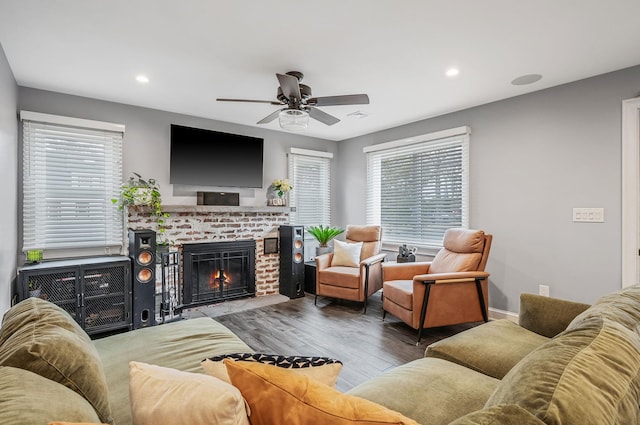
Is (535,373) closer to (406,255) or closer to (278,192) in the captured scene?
(406,255)

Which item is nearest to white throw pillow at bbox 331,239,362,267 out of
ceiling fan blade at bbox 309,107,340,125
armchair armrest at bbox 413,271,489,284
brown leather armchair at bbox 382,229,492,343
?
brown leather armchair at bbox 382,229,492,343

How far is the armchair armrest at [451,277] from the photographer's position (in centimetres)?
300

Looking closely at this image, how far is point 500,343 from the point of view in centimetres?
182

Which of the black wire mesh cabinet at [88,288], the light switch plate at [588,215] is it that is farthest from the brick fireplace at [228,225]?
the light switch plate at [588,215]

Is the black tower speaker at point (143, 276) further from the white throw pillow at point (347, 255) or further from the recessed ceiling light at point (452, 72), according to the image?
the recessed ceiling light at point (452, 72)

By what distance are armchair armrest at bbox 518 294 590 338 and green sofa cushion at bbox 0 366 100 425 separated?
7.67ft

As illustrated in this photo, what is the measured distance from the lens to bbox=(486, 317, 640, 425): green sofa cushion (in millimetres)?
655

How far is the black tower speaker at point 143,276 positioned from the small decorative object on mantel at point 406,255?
3002 mm

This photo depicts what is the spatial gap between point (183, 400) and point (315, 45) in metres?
2.46

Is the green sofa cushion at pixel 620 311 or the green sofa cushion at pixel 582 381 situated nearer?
the green sofa cushion at pixel 582 381

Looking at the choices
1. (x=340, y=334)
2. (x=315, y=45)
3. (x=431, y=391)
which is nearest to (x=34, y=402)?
(x=431, y=391)

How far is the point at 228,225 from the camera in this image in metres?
4.57

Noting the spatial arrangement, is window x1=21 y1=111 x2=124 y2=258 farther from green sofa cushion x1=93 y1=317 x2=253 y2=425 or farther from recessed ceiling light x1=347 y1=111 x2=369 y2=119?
recessed ceiling light x1=347 y1=111 x2=369 y2=119

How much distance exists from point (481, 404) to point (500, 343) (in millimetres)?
649
